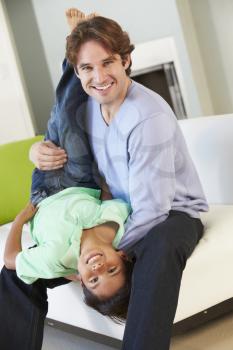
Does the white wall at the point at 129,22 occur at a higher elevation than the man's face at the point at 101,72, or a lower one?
higher

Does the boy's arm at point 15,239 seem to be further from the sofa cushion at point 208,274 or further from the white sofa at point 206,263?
the sofa cushion at point 208,274

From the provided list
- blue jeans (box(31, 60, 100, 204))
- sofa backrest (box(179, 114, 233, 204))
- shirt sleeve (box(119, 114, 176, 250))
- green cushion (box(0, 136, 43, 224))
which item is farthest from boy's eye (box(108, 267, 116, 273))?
green cushion (box(0, 136, 43, 224))

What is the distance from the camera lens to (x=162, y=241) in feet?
5.32

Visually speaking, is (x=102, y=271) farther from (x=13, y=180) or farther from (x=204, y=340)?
(x=13, y=180)

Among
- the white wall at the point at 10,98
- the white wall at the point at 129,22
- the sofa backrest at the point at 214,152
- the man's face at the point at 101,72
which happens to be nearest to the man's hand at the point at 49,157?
the man's face at the point at 101,72

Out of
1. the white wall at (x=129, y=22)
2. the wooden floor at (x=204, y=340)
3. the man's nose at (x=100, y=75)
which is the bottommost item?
the wooden floor at (x=204, y=340)

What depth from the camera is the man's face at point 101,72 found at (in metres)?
1.83

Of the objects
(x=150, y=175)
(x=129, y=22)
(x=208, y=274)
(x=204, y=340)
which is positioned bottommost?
(x=204, y=340)

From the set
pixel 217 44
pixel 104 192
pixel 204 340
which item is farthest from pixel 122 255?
pixel 217 44

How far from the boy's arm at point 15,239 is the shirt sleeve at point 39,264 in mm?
89

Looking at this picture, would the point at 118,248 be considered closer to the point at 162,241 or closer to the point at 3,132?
the point at 162,241

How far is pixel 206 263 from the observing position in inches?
71.3

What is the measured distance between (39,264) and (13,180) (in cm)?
138

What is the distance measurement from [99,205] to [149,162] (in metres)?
0.23
